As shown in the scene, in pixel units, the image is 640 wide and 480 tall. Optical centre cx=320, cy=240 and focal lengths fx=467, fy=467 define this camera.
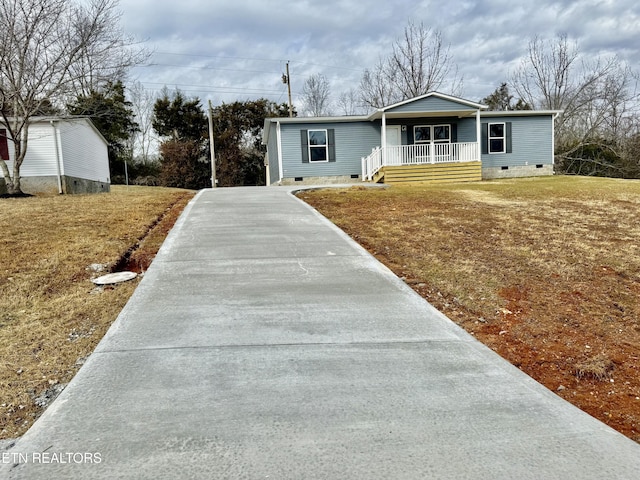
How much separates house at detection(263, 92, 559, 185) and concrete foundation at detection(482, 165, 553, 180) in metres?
0.05

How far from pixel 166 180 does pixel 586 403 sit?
3114 centimetres

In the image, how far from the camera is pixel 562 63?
110 feet

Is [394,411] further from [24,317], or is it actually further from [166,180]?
[166,180]

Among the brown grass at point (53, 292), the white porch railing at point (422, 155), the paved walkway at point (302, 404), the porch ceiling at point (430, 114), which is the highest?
the porch ceiling at point (430, 114)

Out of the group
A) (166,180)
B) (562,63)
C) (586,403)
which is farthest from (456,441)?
(562,63)

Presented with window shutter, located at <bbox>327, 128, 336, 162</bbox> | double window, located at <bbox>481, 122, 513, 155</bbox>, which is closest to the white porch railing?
window shutter, located at <bbox>327, 128, 336, 162</bbox>

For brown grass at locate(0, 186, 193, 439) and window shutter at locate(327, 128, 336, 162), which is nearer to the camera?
brown grass at locate(0, 186, 193, 439)

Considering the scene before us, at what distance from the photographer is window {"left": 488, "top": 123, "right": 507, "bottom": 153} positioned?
21.1 m

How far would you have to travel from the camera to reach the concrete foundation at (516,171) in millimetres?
21141

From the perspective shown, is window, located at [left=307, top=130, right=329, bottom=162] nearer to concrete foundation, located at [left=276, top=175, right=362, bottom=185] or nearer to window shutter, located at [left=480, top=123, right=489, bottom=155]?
concrete foundation, located at [left=276, top=175, right=362, bottom=185]

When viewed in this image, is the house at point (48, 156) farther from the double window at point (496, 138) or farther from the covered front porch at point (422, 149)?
the double window at point (496, 138)

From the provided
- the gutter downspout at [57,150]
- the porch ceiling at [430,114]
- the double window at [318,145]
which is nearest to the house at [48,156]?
the gutter downspout at [57,150]

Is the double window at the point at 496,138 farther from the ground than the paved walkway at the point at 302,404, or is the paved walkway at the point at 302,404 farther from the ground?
the double window at the point at 496,138

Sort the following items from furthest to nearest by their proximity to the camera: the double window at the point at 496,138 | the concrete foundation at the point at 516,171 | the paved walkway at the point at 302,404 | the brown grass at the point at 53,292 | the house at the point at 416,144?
the concrete foundation at the point at 516,171
the double window at the point at 496,138
the house at the point at 416,144
the brown grass at the point at 53,292
the paved walkway at the point at 302,404
